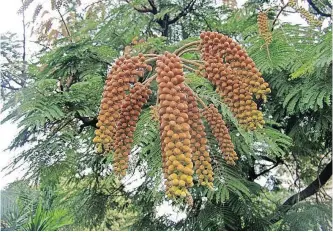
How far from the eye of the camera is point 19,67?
1.03m

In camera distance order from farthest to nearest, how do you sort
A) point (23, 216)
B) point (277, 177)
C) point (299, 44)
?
point (277, 177) → point (23, 216) → point (299, 44)

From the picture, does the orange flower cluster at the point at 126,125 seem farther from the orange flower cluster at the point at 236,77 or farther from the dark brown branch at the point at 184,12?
the dark brown branch at the point at 184,12

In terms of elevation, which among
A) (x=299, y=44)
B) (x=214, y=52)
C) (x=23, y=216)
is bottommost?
(x=23, y=216)

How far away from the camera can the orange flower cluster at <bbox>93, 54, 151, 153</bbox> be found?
0.26 metres

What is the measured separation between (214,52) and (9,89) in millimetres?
875

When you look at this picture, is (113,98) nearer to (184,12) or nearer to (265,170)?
(184,12)

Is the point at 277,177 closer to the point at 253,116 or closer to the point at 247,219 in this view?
the point at 247,219

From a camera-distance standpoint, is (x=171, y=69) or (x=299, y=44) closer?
(x=171, y=69)

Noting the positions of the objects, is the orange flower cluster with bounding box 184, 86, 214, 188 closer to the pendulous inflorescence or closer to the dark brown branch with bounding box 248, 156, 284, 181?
the pendulous inflorescence

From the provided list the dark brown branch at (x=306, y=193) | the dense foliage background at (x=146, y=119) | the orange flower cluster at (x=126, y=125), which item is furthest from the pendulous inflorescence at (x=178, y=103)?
the dark brown branch at (x=306, y=193)

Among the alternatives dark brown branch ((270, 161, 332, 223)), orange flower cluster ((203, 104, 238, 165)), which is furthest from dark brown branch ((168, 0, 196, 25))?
orange flower cluster ((203, 104, 238, 165))

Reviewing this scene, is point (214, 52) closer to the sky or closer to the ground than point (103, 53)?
closer to the ground

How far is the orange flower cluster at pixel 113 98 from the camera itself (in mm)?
261

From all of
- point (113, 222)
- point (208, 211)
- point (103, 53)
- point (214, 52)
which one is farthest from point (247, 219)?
point (214, 52)
